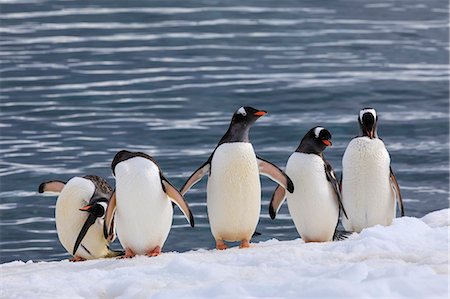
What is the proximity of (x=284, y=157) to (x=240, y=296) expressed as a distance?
8.42 m

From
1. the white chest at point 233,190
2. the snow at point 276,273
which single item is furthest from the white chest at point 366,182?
the snow at point 276,273


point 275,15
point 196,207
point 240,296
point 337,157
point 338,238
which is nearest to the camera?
point 240,296

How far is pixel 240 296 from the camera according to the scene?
6.24 meters

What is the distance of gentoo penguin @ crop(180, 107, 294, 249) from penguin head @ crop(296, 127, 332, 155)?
281 millimetres

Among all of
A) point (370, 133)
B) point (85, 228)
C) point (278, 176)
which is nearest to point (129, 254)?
point (85, 228)

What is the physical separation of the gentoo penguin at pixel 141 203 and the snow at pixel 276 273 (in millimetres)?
291

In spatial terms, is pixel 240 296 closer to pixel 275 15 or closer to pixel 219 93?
pixel 219 93

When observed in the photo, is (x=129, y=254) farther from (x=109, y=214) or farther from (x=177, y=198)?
(x=177, y=198)

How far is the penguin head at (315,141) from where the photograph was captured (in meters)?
8.31

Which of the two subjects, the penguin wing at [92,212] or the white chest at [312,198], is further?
the penguin wing at [92,212]

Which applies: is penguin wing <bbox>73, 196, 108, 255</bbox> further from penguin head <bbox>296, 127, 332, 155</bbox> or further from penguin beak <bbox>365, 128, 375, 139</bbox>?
penguin beak <bbox>365, 128, 375, 139</bbox>

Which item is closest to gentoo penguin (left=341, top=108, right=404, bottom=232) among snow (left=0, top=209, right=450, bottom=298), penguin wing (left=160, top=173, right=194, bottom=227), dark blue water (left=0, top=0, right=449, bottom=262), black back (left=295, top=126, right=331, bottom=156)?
black back (left=295, top=126, right=331, bottom=156)

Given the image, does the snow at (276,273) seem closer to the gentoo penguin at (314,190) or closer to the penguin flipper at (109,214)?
the penguin flipper at (109,214)

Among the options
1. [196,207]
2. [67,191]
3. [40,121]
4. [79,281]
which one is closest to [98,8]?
[40,121]
